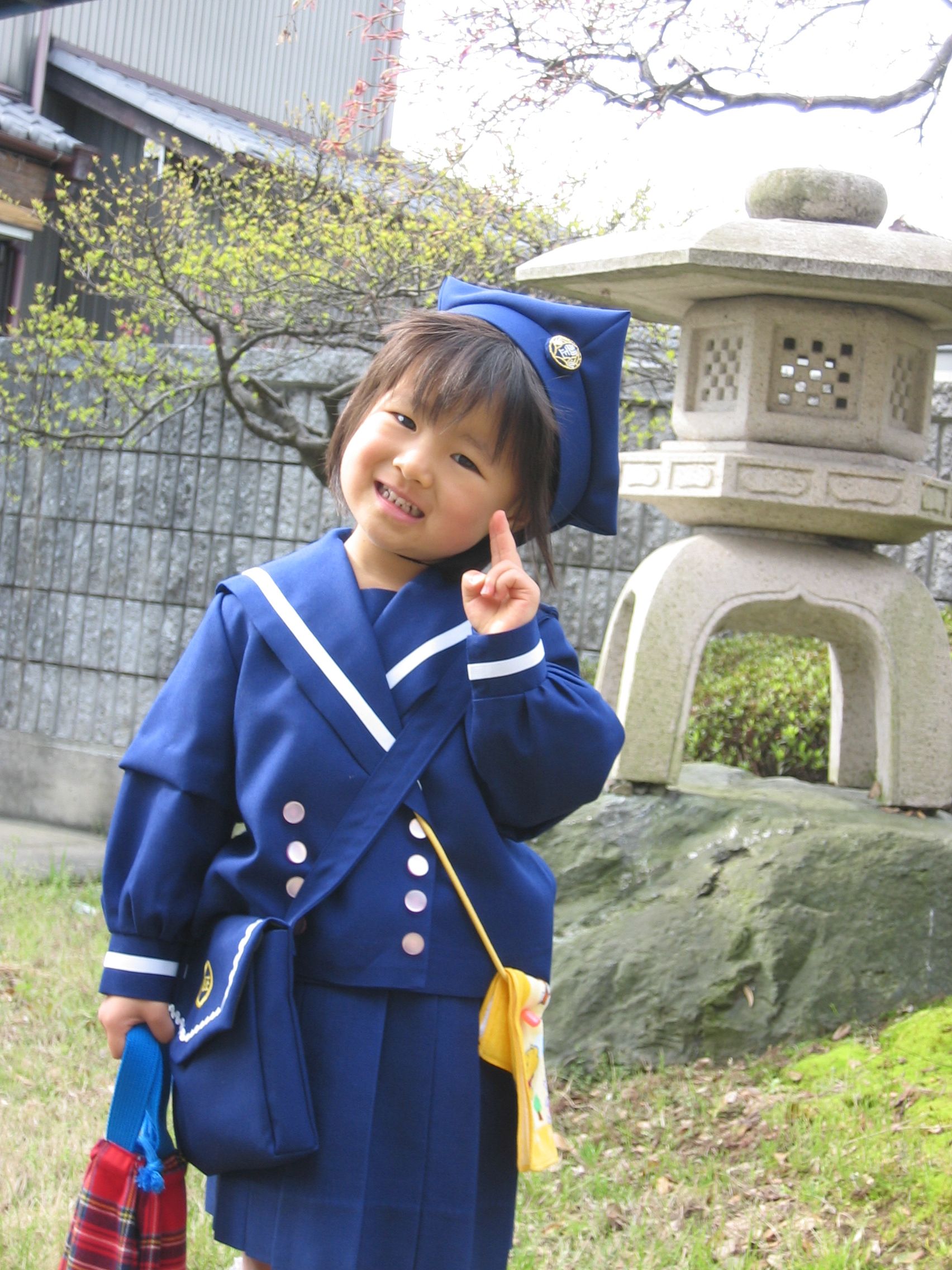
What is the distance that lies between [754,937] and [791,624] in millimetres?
1022

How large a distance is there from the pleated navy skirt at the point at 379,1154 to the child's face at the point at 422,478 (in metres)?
0.59

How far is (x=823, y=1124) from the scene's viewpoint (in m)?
3.19

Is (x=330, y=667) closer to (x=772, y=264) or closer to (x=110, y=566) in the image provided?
(x=772, y=264)

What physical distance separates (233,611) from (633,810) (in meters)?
2.51

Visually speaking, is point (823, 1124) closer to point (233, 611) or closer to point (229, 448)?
point (233, 611)

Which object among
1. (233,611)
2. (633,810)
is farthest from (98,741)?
(233,611)

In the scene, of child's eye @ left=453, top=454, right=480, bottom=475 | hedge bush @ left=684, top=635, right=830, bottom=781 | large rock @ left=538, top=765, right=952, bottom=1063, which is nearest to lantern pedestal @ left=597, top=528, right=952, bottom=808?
large rock @ left=538, top=765, right=952, bottom=1063

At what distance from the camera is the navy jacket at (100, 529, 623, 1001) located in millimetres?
1622

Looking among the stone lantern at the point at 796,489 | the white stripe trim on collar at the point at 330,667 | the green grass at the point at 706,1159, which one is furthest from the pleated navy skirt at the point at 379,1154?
the stone lantern at the point at 796,489

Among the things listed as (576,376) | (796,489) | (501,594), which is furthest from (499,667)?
(796,489)

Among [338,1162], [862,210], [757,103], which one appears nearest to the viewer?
[338,1162]

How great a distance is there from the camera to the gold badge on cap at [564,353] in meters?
1.79

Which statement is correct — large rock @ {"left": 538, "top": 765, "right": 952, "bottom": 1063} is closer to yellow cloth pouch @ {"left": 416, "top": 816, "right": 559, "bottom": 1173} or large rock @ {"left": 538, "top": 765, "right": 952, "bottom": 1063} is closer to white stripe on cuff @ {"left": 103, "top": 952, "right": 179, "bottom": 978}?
yellow cloth pouch @ {"left": 416, "top": 816, "right": 559, "bottom": 1173}

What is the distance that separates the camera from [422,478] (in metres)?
1.66
